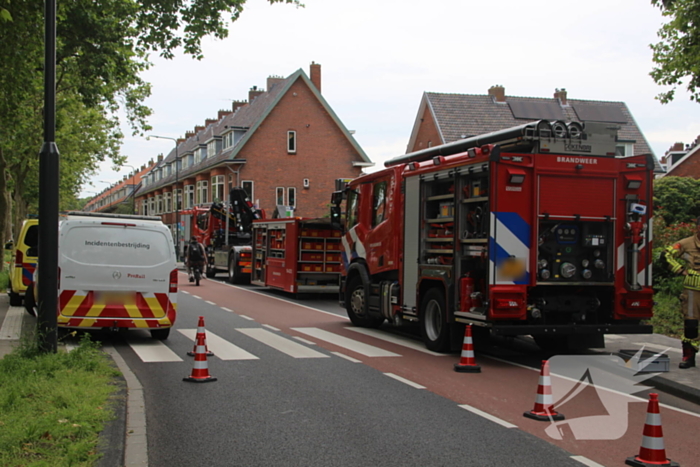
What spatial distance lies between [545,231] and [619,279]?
1.31 metres

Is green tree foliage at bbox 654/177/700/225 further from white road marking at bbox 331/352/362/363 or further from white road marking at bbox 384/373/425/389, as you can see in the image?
white road marking at bbox 384/373/425/389

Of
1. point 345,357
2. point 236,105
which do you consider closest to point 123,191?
point 236,105

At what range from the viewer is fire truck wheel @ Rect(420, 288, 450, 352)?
36.5 feet

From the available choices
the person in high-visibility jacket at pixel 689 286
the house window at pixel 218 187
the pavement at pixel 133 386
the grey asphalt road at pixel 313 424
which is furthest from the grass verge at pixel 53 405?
the house window at pixel 218 187

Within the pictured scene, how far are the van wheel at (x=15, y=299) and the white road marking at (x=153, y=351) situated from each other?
690 cm

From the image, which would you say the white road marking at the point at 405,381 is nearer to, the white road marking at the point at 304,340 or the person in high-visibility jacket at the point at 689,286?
the white road marking at the point at 304,340

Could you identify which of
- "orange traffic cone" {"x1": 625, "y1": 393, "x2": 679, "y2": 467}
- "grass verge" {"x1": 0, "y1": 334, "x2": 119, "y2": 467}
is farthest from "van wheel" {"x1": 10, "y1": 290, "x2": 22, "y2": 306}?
"orange traffic cone" {"x1": 625, "y1": 393, "x2": 679, "y2": 467}

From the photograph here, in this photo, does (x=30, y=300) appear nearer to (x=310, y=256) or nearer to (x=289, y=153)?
(x=310, y=256)

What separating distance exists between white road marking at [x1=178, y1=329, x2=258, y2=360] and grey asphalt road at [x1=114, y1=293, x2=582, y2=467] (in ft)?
2.55

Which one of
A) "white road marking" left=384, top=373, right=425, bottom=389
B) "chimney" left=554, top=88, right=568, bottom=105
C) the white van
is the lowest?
"white road marking" left=384, top=373, right=425, bottom=389

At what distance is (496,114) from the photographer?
45.8m

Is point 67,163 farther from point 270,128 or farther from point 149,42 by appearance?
point 149,42

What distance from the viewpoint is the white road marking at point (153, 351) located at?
10492 millimetres

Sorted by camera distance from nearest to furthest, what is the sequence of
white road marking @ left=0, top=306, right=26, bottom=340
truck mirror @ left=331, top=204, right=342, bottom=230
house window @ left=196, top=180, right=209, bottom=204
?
white road marking @ left=0, top=306, right=26, bottom=340
truck mirror @ left=331, top=204, right=342, bottom=230
house window @ left=196, top=180, right=209, bottom=204
